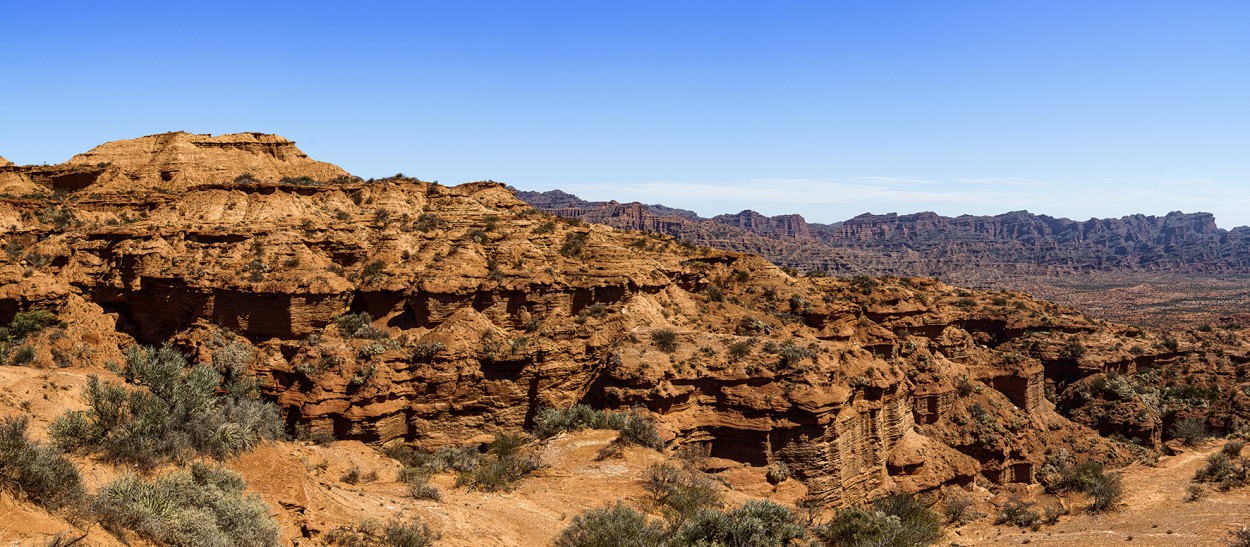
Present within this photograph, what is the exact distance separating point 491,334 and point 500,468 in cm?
770

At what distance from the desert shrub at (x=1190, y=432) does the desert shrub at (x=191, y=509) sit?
136 ft

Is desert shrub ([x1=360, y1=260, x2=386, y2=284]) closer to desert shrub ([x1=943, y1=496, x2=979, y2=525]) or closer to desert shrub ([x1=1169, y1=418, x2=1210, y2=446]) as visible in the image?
desert shrub ([x1=943, y1=496, x2=979, y2=525])

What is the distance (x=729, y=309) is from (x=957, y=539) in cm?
1266

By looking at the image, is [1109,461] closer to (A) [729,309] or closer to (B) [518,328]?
(A) [729,309]

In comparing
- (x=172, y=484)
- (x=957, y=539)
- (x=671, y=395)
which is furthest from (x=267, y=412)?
(x=957, y=539)

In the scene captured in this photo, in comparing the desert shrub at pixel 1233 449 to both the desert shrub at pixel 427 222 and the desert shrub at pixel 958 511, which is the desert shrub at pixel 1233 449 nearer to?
the desert shrub at pixel 958 511

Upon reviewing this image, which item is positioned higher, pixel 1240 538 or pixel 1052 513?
pixel 1240 538

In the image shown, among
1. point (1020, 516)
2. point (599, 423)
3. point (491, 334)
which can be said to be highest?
point (491, 334)

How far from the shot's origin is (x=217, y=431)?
1132cm

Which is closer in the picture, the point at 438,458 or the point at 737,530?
the point at 737,530

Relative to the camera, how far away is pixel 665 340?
2389 cm

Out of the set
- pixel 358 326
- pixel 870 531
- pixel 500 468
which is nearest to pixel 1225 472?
pixel 870 531

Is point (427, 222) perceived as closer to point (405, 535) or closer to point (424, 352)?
point (424, 352)

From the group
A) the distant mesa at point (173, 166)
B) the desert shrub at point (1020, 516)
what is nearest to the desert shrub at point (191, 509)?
the desert shrub at point (1020, 516)
